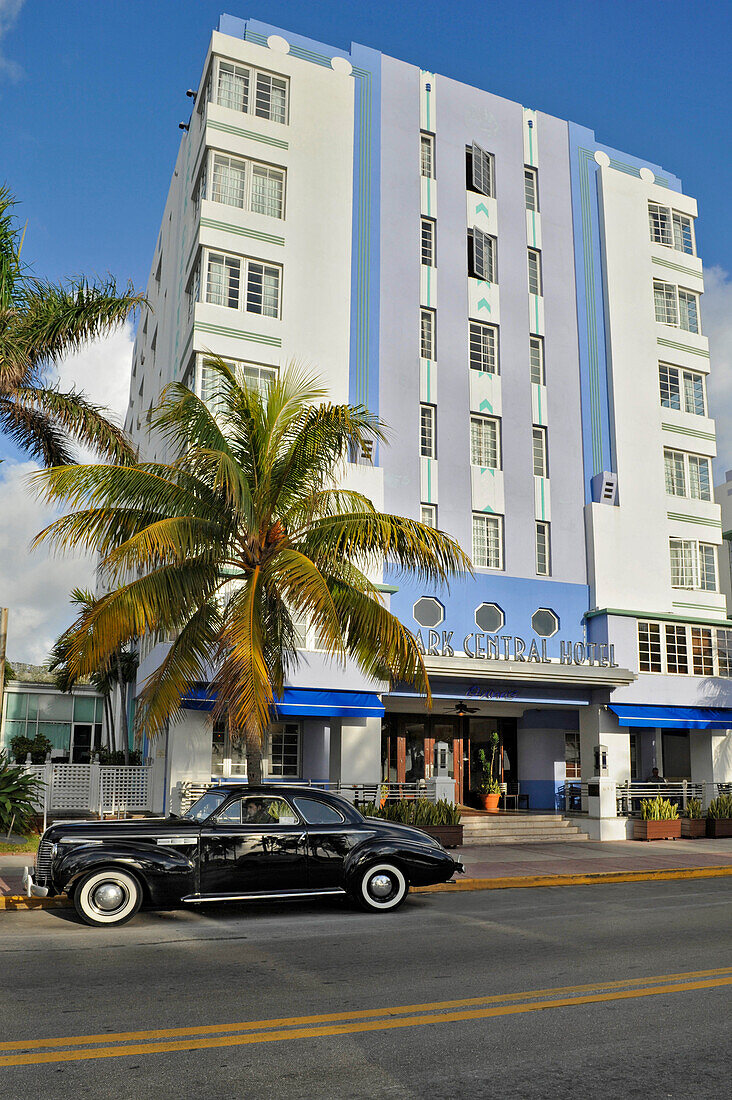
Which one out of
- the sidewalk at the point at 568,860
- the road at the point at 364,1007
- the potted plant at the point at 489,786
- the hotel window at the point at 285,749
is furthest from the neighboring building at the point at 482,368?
the road at the point at 364,1007

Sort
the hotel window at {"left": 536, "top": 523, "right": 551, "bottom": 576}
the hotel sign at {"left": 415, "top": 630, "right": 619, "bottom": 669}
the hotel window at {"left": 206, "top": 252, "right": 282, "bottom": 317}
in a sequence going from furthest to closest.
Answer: the hotel window at {"left": 536, "top": 523, "right": 551, "bottom": 576}, the hotel window at {"left": 206, "top": 252, "right": 282, "bottom": 317}, the hotel sign at {"left": 415, "top": 630, "right": 619, "bottom": 669}

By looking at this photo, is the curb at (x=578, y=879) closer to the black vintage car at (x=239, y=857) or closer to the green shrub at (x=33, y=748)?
the black vintage car at (x=239, y=857)

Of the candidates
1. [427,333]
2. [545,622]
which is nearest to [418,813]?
[545,622]

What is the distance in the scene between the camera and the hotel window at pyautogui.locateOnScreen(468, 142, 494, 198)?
29.8 metres

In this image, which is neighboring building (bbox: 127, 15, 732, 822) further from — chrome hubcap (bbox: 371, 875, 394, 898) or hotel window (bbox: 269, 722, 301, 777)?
chrome hubcap (bbox: 371, 875, 394, 898)

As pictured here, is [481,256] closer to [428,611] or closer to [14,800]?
[428,611]

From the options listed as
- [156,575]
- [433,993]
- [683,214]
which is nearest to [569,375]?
[683,214]

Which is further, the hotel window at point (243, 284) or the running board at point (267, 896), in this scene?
the hotel window at point (243, 284)

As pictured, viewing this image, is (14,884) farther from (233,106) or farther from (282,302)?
(233,106)

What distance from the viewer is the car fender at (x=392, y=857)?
38.8 ft

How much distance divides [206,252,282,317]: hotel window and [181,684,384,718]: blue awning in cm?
1020

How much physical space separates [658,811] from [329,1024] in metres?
18.5

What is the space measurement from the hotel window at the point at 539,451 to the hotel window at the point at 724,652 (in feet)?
24.6

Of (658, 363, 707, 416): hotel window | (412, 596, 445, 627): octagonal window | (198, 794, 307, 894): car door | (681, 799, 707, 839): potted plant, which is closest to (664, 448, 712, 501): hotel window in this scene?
Result: (658, 363, 707, 416): hotel window
